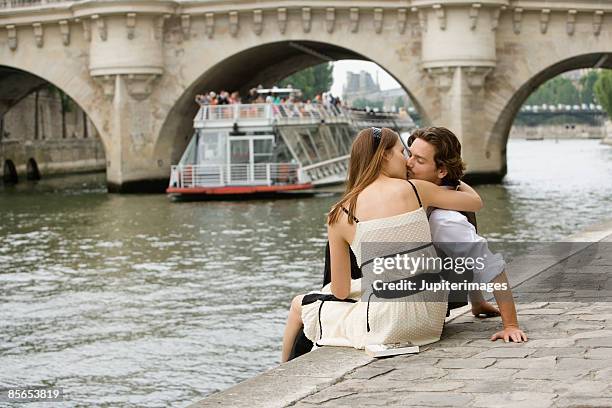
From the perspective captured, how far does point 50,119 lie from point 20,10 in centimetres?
1479

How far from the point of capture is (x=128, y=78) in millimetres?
32938

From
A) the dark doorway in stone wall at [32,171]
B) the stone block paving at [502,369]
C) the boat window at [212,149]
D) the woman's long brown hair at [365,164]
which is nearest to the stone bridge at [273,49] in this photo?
the boat window at [212,149]

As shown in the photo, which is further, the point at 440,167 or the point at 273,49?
the point at 273,49

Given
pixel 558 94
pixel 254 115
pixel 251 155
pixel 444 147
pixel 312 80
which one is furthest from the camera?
pixel 558 94

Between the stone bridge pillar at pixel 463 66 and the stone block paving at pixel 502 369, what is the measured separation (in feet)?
79.2

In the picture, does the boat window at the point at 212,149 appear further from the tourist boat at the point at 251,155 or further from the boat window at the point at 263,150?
the boat window at the point at 263,150

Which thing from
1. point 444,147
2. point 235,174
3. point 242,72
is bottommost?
point 235,174

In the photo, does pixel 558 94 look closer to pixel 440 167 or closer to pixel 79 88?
pixel 79 88

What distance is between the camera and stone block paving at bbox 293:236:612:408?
5.05 metres

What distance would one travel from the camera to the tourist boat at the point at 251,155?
1234 inches

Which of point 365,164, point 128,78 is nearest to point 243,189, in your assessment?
point 128,78

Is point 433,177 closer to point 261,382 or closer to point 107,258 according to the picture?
point 261,382

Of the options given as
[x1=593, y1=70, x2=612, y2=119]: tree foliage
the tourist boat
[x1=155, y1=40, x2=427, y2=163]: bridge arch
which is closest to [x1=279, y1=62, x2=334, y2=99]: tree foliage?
[x1=593, y1=70, x2=612, y2=119]: tree foliage

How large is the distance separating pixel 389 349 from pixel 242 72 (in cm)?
3162
